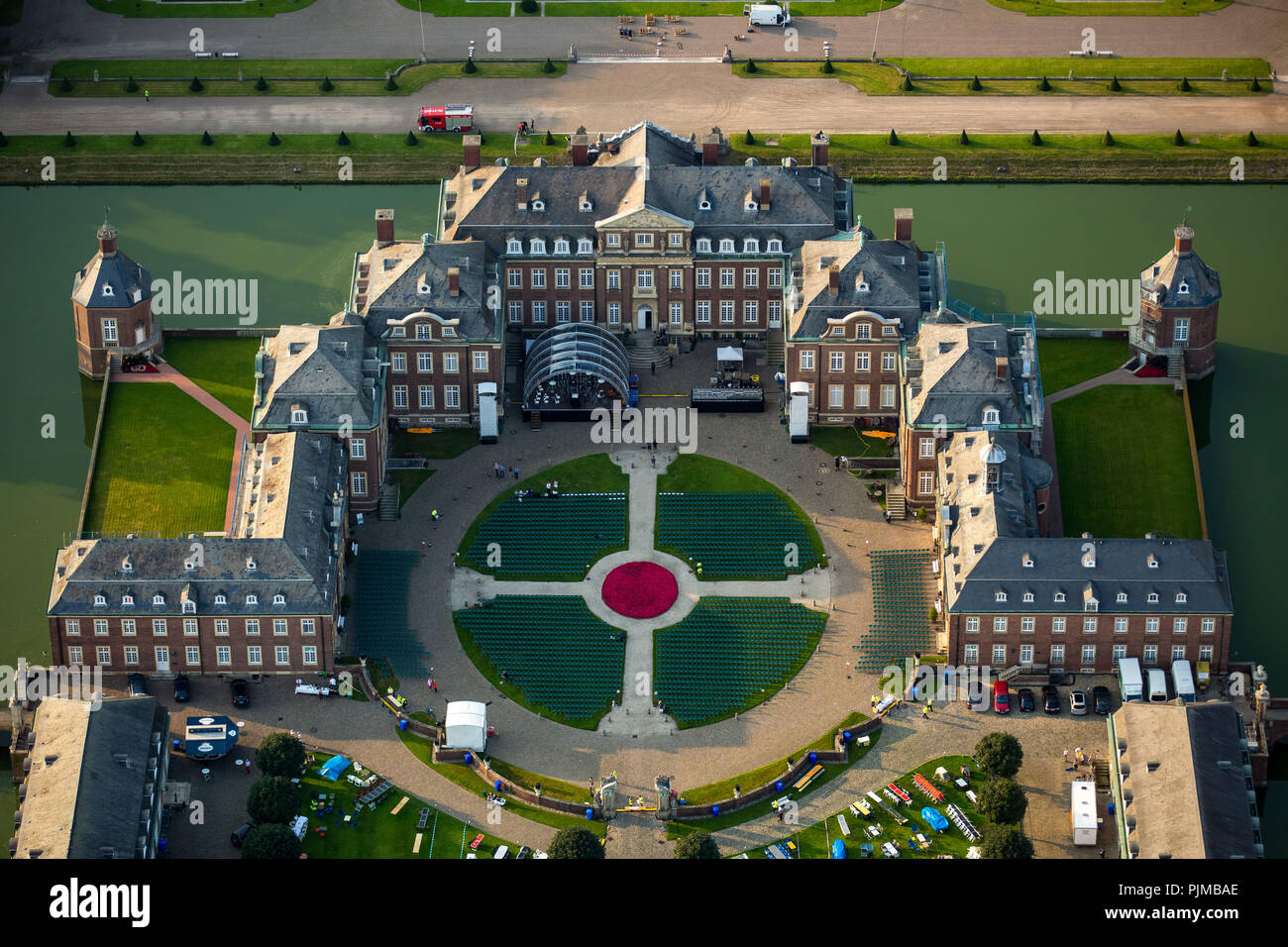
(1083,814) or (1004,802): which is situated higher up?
(1004,802)

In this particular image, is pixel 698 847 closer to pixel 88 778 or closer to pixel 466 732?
pixel 466 732

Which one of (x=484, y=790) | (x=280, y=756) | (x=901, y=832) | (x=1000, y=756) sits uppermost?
(x=1000, y=756)

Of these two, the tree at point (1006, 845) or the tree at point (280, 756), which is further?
the tree at point (280, 756)

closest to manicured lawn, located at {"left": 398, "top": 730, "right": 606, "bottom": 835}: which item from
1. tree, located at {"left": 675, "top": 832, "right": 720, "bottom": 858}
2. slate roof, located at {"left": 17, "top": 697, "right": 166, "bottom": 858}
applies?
tree, located at {"left": 675, "top": 832, "right": 720, "bottom": 858}

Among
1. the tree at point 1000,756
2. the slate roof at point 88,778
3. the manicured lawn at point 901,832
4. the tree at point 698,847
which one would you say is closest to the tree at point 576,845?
the tree at point 698,847

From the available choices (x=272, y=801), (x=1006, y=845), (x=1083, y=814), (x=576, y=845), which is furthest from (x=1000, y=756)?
(x=272, y=801)

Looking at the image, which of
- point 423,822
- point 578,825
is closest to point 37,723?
point 423,822

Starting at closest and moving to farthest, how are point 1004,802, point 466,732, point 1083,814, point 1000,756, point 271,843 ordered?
point 271,843
point 1004,802
point 1083,814
point 1000,756
point 466,732

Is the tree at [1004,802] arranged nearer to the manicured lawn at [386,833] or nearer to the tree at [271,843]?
the manicured lawn at [386,833]
